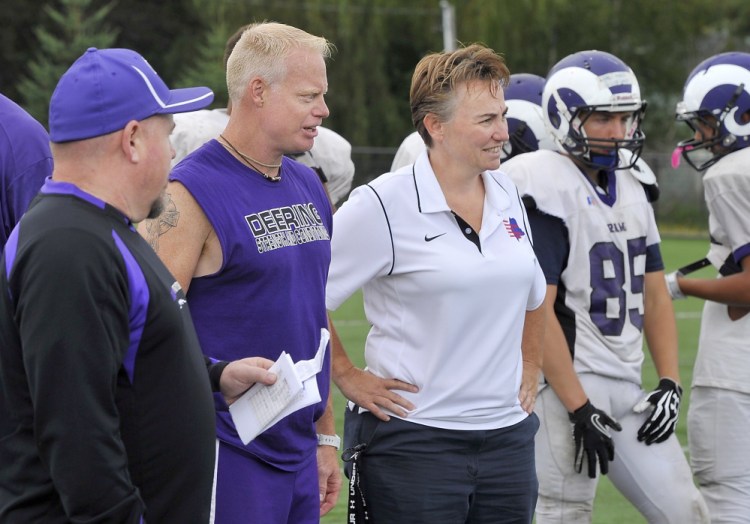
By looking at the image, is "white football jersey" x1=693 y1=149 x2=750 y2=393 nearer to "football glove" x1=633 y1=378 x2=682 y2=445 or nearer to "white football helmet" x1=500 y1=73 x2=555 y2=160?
"football glove" x1=633 y1=378 x2=682 y2=445

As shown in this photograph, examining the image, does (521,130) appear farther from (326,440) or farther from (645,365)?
(645,365)

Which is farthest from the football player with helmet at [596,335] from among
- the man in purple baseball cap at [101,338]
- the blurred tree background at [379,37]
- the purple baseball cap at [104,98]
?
the blurred tree background at [379,37]

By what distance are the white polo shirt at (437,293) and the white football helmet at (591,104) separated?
3.16ft

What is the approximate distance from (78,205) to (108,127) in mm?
186

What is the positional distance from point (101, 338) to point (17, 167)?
54.6 inches

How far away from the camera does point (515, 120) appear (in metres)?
5.80

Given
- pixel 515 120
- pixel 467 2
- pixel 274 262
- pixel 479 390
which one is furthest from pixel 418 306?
pixel 467 2

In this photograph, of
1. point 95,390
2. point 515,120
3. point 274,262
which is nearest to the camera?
point 95,390

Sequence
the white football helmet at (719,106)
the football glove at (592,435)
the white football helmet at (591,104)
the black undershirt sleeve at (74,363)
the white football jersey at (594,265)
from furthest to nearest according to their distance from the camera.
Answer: the white football helmet at (719,106), the white football helmet at (591,104), the white football jersey at (594,265), the football glove at (592,435), the black undershirt sleeve at (74,363)

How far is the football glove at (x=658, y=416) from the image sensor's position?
4.83m

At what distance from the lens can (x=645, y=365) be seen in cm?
1194

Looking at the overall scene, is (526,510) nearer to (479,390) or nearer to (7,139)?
(479,390)

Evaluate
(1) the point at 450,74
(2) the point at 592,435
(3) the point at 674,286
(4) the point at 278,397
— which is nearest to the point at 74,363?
(4) the point at 278,397

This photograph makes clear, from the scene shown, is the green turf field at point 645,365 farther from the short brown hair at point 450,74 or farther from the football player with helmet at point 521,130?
the short brown hair at point 450,74
